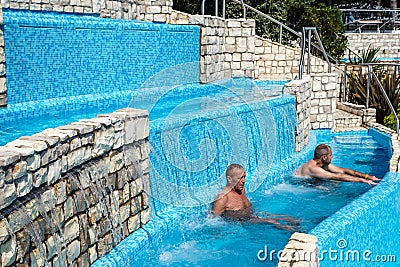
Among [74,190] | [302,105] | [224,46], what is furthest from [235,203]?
[224,46]

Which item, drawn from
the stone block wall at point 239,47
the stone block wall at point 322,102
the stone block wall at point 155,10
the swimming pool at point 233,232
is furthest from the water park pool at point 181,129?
the stone block wall at point 239,47

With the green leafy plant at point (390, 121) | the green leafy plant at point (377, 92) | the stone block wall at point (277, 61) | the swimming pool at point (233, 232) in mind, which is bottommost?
the swimming pool at point (233, 232)

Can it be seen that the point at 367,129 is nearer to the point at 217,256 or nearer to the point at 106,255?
the point at 217,256

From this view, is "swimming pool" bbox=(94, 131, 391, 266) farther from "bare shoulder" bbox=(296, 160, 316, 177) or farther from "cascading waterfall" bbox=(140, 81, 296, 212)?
"cascading waterfall" bbox=(140, 81, 296, 212)

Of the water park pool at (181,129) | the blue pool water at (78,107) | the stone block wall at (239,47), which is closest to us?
the water park pool at (181,129)

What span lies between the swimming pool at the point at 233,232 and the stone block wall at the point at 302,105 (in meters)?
1.84

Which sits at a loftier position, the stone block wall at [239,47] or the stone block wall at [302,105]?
the stone block wall at [239,47]

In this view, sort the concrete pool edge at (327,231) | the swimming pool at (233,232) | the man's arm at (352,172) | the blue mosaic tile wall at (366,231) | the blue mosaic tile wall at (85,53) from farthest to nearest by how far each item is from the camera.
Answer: the man's arm at (352,172), the blue mosaic tile wall at (85,53), the swimming pool at (233,232), the blue mosaic tile wall at (366,231), the concrete pool edge at (327,231)

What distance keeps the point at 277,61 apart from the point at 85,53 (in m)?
6.32

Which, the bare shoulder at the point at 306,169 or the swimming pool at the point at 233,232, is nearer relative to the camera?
the swimming pool at the point at 233,232

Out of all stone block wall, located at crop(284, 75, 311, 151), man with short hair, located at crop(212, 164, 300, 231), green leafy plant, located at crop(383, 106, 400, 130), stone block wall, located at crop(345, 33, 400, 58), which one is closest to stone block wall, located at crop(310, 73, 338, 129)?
stone block wall, located at crop(284, 75, 311, 151)

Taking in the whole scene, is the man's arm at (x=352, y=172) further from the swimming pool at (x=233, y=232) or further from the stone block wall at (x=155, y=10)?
the stone block wall at (x=155, y=10)

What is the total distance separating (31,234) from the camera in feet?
16.5

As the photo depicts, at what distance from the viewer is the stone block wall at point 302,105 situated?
11.9 meters
